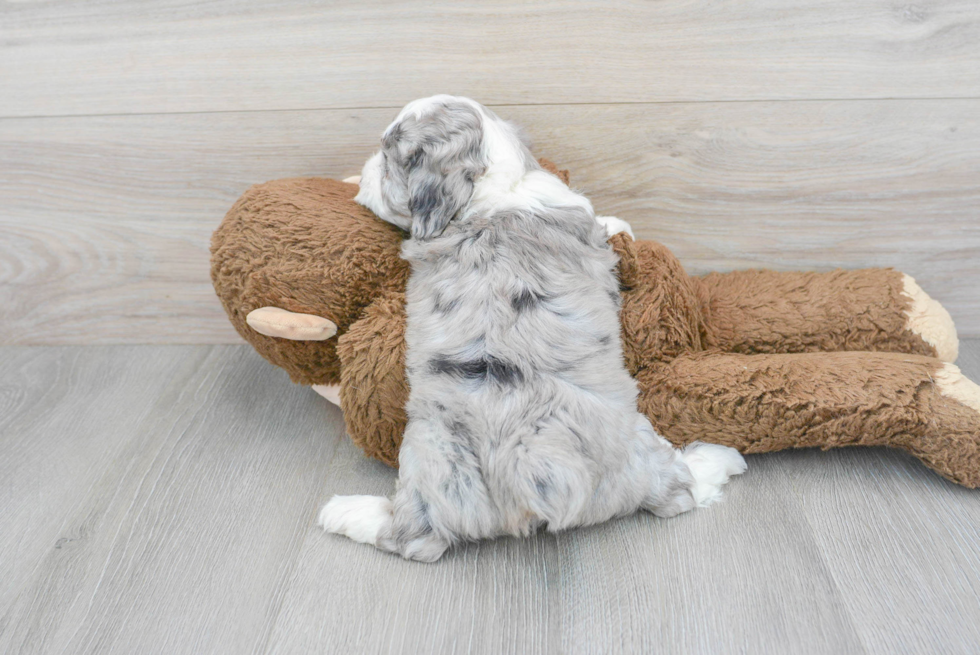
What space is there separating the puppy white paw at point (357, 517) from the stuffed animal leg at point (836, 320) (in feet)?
2.47

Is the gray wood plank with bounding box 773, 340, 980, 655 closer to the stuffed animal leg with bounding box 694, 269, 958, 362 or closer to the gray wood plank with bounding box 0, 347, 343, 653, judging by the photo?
the stuffed animal leg with bounding box 694, 269, 958, 362

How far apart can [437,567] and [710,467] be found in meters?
→ 0.56

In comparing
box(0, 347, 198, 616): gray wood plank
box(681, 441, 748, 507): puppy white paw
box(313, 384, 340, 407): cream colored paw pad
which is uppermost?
box(681, 441, 748, 507): puppy white paw

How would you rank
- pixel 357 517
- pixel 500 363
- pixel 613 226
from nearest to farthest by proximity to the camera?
1. pixel 500 363
2. pixel 357 517
3. pixel 613 226

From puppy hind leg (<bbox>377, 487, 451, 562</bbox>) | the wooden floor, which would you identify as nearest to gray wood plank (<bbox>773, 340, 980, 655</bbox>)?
the wooden floor

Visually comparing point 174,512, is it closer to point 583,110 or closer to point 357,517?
point 357,517

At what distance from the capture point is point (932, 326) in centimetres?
149

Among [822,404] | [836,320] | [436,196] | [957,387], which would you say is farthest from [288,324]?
[957,387]

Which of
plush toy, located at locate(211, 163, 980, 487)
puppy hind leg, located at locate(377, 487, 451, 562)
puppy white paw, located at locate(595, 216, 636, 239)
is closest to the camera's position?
puppy hind leg, located at locate(377, 487, 451, 562)

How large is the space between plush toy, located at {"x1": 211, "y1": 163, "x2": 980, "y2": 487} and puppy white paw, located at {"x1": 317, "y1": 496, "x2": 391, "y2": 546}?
117 mm

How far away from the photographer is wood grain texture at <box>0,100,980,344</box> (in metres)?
1.58

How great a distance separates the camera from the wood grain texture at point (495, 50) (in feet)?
4.87

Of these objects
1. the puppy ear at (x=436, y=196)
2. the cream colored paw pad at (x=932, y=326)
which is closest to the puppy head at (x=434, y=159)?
the puppy ear at (x=436, y=196)

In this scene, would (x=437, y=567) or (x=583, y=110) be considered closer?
(x=437, y=567)
